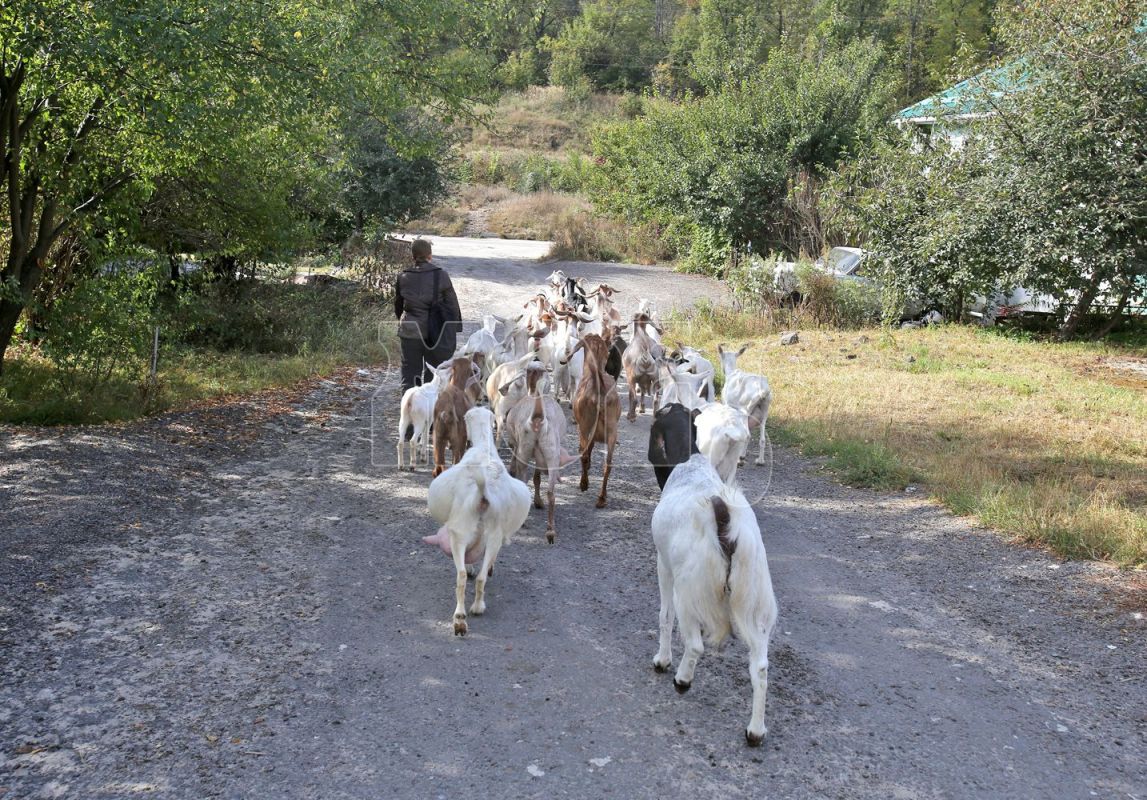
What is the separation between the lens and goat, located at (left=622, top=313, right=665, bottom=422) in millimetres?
11945

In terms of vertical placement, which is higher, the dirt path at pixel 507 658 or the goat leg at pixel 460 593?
the goat leg at pixel 460 593

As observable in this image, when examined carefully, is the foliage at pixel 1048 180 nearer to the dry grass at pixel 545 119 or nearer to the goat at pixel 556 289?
the goat at pixel 556 289

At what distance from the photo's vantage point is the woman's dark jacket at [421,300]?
31.8 ft

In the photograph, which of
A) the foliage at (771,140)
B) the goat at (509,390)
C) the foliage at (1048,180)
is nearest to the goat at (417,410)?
the goat at (509,390)

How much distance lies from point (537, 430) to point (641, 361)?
171 inches

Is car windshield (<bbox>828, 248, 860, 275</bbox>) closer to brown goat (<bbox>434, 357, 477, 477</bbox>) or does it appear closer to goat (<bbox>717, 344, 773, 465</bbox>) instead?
goat (<bbox>717, 344, 773, 465</bbox>)

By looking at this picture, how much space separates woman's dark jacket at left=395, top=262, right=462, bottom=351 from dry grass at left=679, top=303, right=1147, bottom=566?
4385 millimetres

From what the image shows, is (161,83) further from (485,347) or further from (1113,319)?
(1113,319)

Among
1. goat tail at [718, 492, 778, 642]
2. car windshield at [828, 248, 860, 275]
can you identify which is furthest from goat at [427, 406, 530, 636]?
car windshield at [828, 248, 860, 275]

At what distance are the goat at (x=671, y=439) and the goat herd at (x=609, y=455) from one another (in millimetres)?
11

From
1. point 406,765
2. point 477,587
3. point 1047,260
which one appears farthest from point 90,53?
point 1047,260

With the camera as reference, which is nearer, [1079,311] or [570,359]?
[570,359]

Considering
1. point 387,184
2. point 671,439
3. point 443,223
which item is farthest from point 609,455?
point 443,223

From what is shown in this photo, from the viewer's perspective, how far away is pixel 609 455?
8.84 metres
